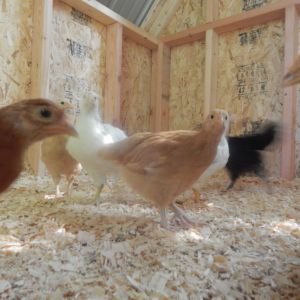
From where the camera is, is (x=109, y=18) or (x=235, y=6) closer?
(x=109, y=18)

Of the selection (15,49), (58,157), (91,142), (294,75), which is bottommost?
(58,157)

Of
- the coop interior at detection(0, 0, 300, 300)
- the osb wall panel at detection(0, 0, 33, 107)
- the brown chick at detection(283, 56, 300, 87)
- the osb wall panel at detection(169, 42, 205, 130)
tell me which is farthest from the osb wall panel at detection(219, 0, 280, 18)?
the brown chick at detection(283, 56, 300, 87)

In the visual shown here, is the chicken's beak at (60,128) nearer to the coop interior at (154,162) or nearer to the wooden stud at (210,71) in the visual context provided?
the coop interior at (154,162)

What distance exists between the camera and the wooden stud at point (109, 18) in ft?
11.5

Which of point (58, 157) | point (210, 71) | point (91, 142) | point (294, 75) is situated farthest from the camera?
point (210, 71)

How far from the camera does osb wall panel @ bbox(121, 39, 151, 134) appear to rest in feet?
14.4

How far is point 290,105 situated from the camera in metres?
3.41

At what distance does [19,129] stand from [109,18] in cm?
320

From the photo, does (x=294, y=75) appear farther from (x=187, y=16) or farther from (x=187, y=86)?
(x=187, y=16)

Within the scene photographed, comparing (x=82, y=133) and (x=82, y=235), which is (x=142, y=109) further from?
(x=82, y=235)

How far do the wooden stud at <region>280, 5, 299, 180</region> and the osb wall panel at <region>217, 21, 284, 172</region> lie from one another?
0.71 feet

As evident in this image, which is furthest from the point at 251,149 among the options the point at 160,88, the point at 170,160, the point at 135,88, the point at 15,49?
the point at 15,49

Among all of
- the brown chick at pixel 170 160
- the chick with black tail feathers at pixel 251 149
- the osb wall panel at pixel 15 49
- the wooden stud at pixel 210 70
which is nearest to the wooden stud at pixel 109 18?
the osb wall panel at pixel 15 49

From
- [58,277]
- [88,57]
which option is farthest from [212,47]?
[58,277]
